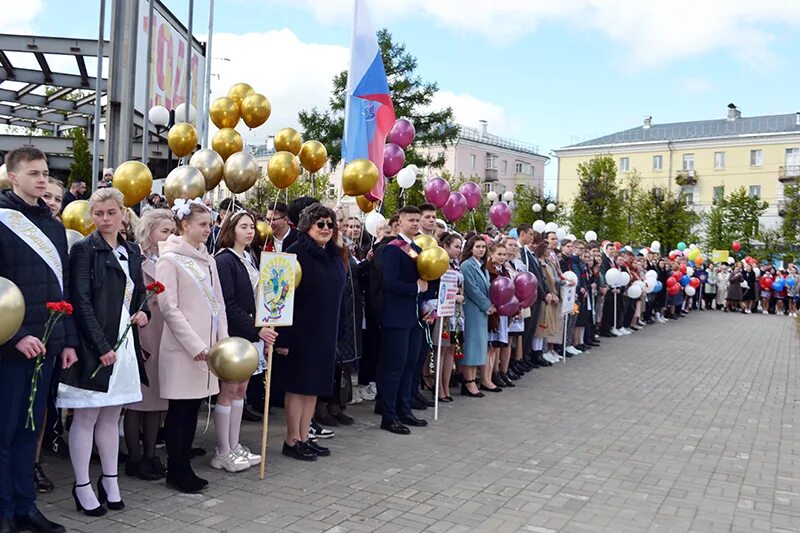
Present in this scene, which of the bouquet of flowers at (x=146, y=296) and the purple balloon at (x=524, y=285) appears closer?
the bouquet of flowers at (x=146, y=296)

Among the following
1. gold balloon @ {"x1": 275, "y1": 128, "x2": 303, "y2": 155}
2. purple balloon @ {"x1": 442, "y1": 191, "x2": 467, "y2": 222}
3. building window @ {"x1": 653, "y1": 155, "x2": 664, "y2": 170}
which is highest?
building window @ {"x1": 653, "y1": 155, "x2": 664, "y2": 170}

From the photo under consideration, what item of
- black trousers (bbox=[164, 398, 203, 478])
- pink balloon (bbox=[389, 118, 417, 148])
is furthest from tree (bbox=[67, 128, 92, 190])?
black trousers (bbox=[164, 398, 203, 478])

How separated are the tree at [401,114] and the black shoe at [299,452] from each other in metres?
35.0

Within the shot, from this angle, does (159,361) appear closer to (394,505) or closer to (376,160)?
(394,505)

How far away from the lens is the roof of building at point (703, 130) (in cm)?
7225

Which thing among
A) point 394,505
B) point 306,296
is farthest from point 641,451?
point 306,296

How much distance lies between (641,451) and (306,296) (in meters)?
3.48

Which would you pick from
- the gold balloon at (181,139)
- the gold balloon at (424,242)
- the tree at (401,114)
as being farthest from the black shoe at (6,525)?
the tree at (401,114)

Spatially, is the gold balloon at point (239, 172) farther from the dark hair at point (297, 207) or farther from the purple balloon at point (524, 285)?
the purple balloon at point (524, 285)

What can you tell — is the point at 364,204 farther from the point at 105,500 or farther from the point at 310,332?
the point at 105,500

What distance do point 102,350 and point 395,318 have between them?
3322 millimetres

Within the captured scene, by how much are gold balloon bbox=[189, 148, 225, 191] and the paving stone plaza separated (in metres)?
2.40

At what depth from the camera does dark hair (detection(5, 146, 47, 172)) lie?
421cm

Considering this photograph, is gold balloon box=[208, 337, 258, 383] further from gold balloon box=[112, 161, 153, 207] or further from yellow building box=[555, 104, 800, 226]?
yellow building box=[555, 104, 800, 226]
